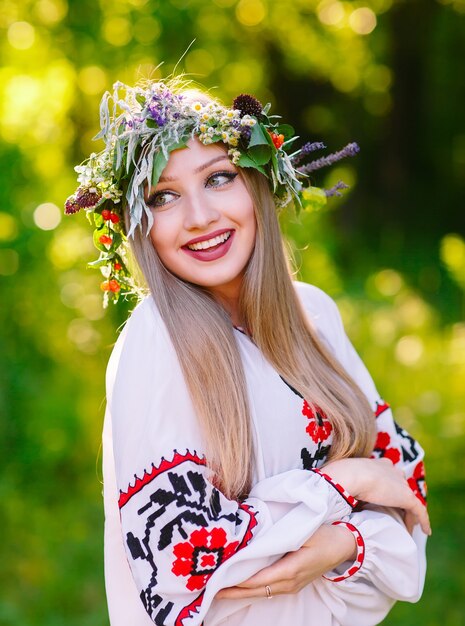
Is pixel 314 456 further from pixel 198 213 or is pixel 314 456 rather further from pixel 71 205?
pixel 71 205

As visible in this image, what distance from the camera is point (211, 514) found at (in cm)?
180

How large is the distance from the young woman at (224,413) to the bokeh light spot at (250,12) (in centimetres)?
664

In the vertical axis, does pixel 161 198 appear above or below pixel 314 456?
above

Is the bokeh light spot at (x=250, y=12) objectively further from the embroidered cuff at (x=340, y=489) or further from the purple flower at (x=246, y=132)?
the embroidered cuff at (x=340, y=489)

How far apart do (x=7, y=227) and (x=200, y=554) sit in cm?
299

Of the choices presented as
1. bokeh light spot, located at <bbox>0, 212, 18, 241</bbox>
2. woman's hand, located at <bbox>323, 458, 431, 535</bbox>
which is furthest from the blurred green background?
woman's hand, located at <bbox>323, 458, 431, 535</bbox>

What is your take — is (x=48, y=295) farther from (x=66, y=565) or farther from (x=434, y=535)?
(x=434, y=535)

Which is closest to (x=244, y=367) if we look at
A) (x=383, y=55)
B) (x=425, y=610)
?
(x=425, y=610)

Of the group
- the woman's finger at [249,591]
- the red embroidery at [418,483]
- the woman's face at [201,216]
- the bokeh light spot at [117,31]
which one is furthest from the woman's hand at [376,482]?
the bokeh light spot at [117,31]

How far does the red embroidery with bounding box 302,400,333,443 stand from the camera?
208 centimetres

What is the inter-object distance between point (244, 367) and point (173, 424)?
0.31 metres

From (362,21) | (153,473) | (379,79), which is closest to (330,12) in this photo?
(362,21)

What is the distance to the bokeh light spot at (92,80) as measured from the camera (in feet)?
20.0

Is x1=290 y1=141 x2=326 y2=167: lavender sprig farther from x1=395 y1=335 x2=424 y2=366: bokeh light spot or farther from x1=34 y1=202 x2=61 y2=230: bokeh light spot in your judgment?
x1=395 y1=335 x2=424 y2=366: bokeh light spot
